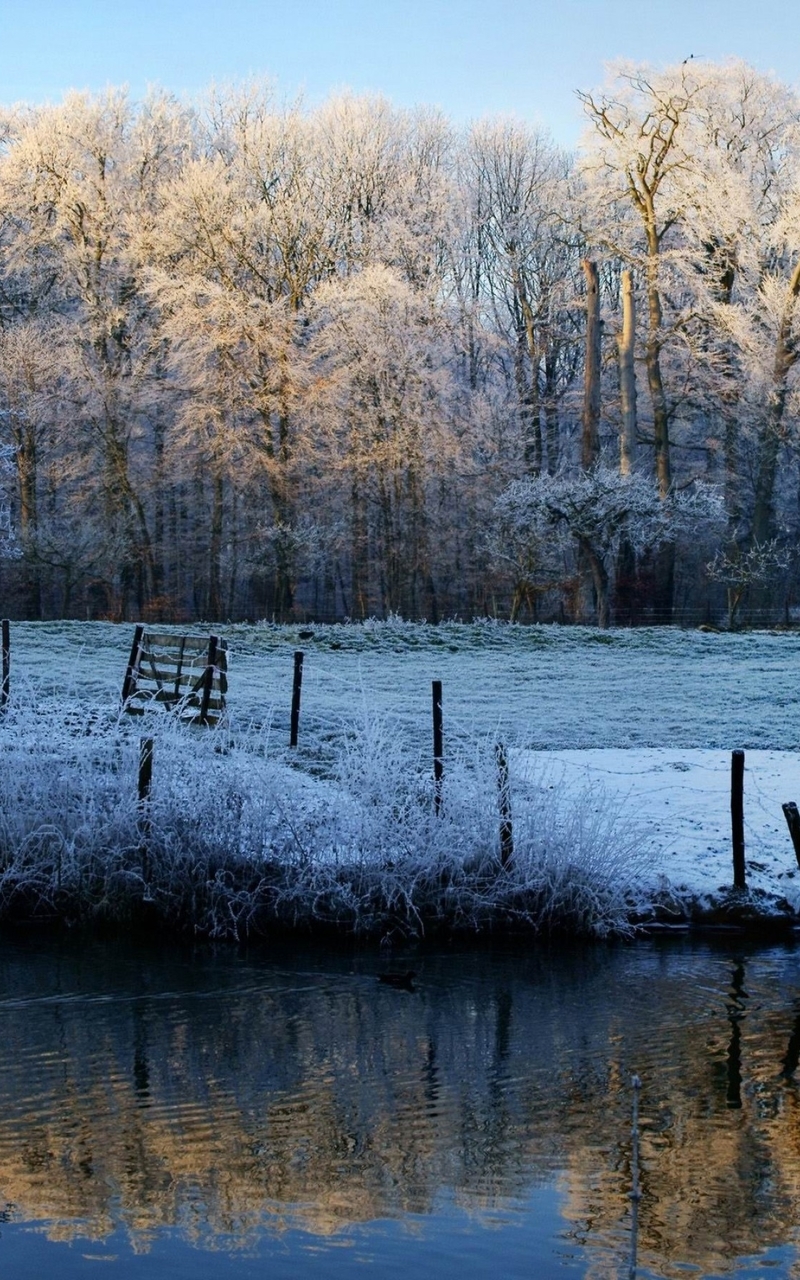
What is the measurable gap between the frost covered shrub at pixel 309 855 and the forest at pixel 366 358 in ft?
71.7

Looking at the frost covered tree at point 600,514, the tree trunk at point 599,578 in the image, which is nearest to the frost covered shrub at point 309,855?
the frost covered tree at point 600,514

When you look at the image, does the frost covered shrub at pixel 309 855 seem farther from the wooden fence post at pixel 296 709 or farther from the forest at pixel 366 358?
the forest at pixel 366 358

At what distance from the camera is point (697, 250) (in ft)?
118

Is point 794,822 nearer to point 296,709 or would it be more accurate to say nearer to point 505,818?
point 505,818

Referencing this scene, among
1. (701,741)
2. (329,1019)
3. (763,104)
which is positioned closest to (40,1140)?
(329,1019)

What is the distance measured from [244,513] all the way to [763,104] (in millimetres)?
17019

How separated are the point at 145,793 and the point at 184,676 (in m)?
4.15

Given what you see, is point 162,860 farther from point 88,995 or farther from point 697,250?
point 697,250

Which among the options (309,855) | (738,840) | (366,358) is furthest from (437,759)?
(366,358)

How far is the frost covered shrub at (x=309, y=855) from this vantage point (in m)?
11.4

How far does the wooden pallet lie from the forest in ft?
57.0

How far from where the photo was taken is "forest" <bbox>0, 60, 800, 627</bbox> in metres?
35.0

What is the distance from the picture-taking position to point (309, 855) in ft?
37.7

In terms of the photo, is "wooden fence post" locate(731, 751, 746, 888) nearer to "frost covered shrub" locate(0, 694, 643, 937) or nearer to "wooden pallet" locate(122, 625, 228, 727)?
"frost covered shrub" locate(0, 694, 643, 937)
